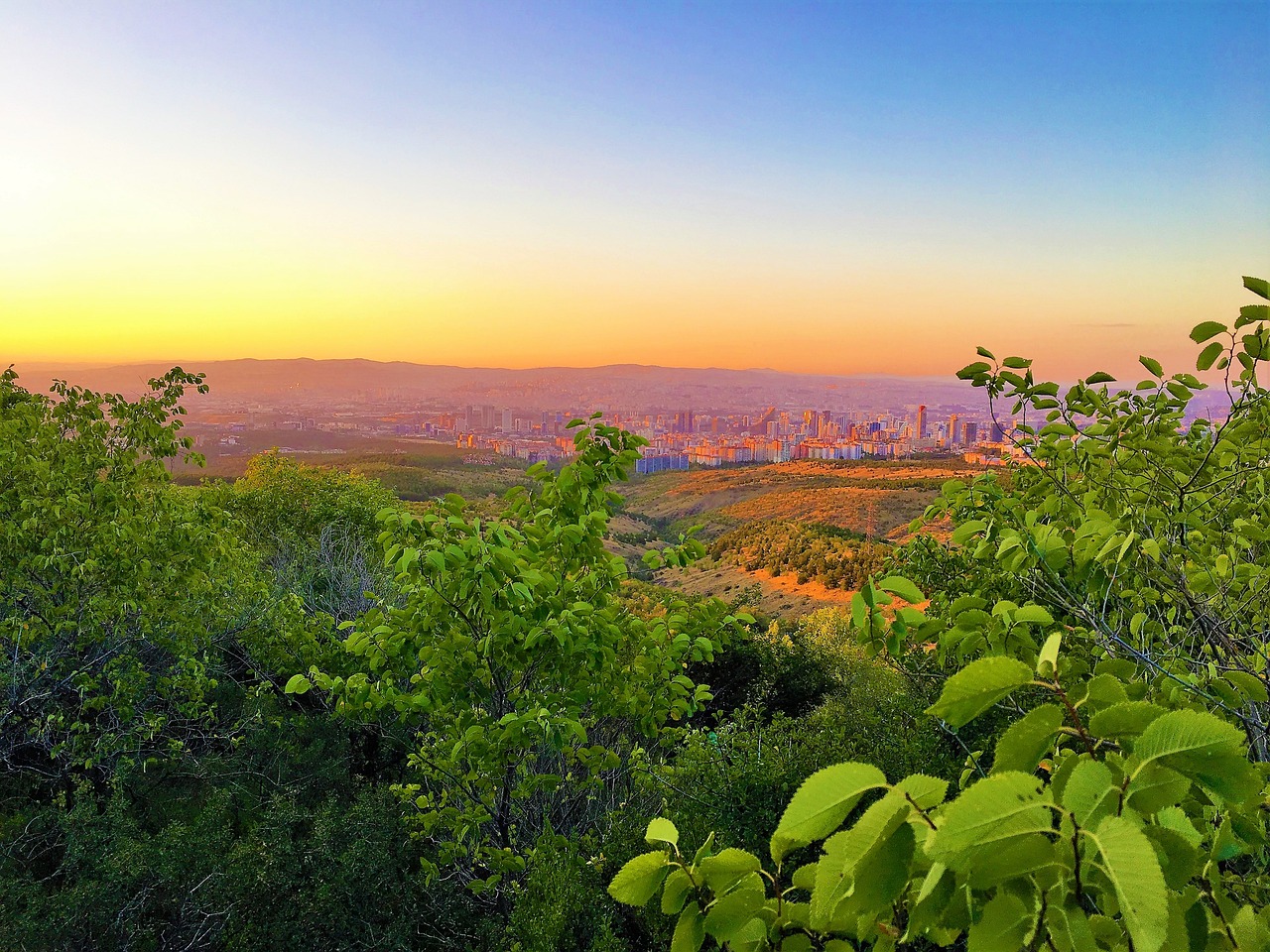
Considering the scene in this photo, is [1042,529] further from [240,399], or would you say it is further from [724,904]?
[240,399]

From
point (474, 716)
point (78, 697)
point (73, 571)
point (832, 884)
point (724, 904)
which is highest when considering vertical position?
point (832, 884)

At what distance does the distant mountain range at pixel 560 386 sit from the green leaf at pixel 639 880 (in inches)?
1659

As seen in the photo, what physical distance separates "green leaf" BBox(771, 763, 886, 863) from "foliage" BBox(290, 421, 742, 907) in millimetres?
2669

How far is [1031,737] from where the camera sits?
0.86 meters

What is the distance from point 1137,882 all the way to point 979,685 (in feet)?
0.78

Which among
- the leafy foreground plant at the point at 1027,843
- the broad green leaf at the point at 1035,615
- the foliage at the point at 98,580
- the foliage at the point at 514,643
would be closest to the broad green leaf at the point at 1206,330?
the leafy foreground plant at the point at 1027,843

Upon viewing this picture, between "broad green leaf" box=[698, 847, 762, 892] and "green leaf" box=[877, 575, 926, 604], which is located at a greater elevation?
"green leaf" box=[877, 575, 926, 604]

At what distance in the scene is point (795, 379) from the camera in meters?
67.9

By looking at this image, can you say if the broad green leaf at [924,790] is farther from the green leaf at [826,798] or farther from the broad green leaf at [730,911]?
the broad green leaf at [730,911]

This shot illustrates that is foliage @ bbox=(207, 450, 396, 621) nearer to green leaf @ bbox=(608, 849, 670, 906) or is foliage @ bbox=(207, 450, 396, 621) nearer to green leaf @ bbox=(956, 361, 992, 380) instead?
green leaf @ bbox=(956, 361, 992, 380)

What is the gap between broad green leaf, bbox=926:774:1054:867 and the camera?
0.71 meters

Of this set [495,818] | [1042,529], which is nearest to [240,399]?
[495,818]

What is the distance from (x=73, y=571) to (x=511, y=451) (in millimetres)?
26212

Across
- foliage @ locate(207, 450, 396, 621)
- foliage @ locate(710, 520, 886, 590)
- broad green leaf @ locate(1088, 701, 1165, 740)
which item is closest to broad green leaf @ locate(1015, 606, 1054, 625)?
broad green leaf @ locate(1088, 701, 1165, 740)
